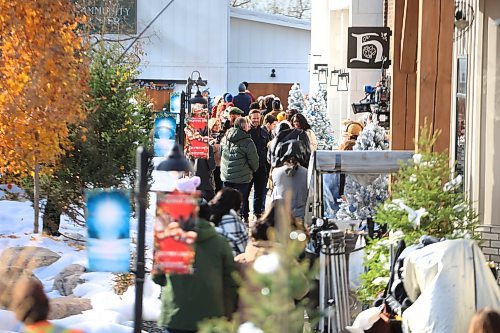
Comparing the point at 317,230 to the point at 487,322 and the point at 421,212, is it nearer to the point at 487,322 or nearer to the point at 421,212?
the point at 421,212

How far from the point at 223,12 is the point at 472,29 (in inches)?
1266

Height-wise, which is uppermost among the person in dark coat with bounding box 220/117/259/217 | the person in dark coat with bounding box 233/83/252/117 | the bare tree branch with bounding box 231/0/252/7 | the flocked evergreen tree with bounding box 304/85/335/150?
the bare tree branch with bounding box 231/0/252/7

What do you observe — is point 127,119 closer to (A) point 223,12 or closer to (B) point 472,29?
Answer: (B) point 472,29

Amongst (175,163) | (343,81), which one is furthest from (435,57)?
(343,81)

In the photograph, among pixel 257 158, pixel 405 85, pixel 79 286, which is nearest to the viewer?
pixel 79 286

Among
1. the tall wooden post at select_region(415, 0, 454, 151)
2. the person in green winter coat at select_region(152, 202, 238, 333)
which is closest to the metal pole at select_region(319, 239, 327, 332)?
the tall wooden post at select_region(415, 0, 454, 151)

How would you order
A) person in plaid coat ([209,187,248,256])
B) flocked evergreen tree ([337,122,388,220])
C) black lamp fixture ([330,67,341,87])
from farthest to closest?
black lamp fixture ([330,67,341,87])
flocked evergreen tree ([337,122,388,220])
person in plaid coat ([209,187,248,256])

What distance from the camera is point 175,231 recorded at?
5895 mm

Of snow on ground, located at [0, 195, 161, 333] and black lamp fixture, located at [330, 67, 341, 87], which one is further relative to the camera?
black lamp fixture, located at [330, 67, 341, 87]

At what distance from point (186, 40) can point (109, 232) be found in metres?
38.5

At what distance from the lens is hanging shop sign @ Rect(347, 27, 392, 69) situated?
17531mm

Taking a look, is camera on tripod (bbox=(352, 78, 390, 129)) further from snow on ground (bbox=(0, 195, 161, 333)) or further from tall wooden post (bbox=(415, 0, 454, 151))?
tall wooden post (bbox=(415, 0, 454, 151))

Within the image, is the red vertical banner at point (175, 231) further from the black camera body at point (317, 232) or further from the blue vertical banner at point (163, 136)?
the blue vertical banner at point (163, 136)

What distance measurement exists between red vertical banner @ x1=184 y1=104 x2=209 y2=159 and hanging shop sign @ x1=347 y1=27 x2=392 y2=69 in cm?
278
